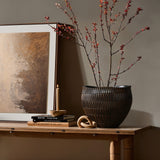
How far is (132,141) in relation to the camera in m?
2.37

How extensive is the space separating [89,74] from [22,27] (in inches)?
27.6

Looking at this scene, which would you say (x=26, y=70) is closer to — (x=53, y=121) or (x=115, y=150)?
(x=53, y=121)

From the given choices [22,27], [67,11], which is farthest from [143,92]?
[22,27]

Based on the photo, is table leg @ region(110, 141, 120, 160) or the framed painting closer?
table leg @ region(110, 141, 120, 160)

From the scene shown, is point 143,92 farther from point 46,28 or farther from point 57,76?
point 46,28

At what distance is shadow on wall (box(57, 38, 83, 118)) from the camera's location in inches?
105

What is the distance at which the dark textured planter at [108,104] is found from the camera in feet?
7.00

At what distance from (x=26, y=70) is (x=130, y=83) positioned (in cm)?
86

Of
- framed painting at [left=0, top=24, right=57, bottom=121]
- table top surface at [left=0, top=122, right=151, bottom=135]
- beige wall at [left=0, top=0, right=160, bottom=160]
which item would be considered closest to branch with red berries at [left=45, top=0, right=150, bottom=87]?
beige wall at [left=0, top=0, right=160, bottom=160]

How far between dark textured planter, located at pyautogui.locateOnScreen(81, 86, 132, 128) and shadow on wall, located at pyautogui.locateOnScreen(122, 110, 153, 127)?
356mm

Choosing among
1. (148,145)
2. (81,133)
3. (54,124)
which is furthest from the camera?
(148,145)

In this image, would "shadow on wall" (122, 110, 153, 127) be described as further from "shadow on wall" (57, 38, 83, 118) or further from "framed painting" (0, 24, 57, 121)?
"framed painting" (0, 24, 57, 121)

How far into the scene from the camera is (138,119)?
252cm

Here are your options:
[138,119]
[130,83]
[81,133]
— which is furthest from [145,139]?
[81,133]
